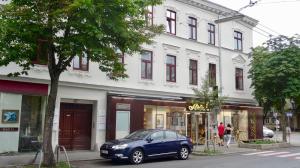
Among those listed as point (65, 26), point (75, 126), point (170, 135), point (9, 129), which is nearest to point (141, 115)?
point (75, 126)

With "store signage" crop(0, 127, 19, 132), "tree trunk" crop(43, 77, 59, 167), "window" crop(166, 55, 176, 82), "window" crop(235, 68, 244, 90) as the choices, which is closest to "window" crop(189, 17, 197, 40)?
"window" crop(166, 55, 176, 82)

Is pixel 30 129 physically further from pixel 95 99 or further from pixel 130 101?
pixel 130 101

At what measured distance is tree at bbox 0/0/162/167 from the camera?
13.9 meters

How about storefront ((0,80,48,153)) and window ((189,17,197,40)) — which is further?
window ((189,17,197,40))

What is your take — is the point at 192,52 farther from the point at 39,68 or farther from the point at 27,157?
the point at 27,157

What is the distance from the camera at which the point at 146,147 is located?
1705 centimetres

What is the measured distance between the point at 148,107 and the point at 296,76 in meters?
12.3

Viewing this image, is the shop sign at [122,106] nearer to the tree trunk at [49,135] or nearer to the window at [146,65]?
the window at [146,65]

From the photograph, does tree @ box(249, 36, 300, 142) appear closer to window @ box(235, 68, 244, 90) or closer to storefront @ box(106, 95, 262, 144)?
window @ box(235, 68, 244, 90)

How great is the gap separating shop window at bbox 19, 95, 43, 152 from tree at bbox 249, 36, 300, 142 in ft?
57.4

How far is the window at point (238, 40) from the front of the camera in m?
32.6

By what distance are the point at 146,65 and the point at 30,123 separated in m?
8.61

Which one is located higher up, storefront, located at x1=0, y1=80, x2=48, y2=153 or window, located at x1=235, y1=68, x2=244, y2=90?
window, located at x1=235, y1=68, x2=244, y2=90

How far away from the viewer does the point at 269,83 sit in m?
29.7
